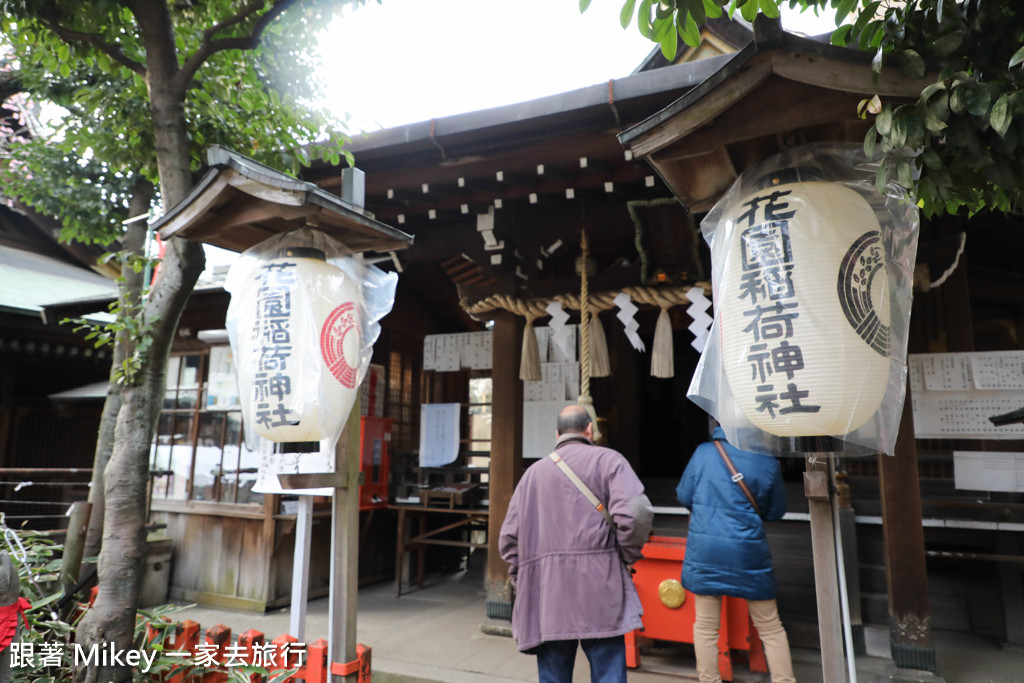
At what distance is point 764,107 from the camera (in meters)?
2.68

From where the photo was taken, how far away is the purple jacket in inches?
131

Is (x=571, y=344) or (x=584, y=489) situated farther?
(x=571, y=344)

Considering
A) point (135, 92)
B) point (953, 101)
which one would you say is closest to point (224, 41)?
point (135, 92)

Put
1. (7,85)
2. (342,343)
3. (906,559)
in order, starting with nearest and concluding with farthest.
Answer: (342,343) → (906,559) → (7,85)

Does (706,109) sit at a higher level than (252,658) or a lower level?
higher

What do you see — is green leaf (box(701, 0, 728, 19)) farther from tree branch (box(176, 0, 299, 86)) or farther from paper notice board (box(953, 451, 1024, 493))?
paper notice board (box(953, 451, 1024, 493))

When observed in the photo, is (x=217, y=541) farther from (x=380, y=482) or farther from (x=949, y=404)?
(x=949, y=404)

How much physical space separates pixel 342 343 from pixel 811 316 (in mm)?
2627

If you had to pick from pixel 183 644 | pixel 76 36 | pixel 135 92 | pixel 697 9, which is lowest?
pixel 183 644

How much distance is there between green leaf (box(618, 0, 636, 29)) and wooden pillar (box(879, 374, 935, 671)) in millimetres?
4277

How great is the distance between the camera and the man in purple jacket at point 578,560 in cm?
333

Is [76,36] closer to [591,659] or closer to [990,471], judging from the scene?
[591,659]

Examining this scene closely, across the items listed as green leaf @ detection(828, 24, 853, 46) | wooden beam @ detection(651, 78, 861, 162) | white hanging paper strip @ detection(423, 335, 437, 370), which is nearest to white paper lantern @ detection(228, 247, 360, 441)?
wooden beam @ detection(651, 78, 861, 162)

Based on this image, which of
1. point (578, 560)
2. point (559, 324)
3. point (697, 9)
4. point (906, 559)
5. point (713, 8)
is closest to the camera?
point (697, 9)
